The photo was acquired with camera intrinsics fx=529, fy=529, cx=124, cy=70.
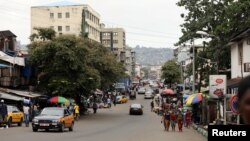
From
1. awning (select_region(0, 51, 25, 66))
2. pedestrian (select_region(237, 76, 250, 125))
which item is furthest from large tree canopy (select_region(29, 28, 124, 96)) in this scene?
pedestrian (select_region(237, 76, 250, 125))

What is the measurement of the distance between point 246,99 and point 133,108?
62.4 metres

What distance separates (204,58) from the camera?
51562 mm

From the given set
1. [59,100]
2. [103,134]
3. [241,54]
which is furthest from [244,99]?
[59,100]

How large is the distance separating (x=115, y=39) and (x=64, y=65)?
119812 mm

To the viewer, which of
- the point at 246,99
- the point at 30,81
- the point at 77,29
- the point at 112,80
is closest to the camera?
the point at 246,99

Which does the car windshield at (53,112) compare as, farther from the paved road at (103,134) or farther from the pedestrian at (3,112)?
the pedestrian at (3,112)

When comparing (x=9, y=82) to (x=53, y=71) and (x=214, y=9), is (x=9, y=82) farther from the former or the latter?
(x=214, y=9)

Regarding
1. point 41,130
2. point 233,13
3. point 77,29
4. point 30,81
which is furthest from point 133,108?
point 77,29

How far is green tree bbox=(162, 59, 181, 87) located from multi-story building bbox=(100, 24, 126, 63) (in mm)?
34358

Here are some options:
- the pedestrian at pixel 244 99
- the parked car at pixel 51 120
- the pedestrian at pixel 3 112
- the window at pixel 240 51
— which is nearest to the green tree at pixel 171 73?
the window at pixel 240 51

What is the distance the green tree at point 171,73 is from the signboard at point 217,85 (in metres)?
101

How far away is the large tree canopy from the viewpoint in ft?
163

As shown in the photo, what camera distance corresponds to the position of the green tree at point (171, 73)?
124812 millimetres

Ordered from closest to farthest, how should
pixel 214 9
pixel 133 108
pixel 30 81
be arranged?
pixel 214 9
pixel 30 81
pixel 133 108
